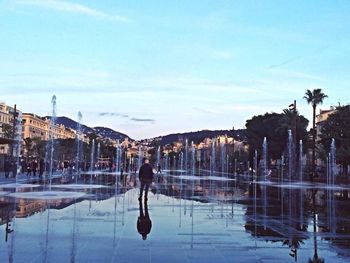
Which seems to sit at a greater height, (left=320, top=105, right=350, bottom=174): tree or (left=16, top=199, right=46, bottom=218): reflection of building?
(left=320, top=105, right=350, bottom=174): tree

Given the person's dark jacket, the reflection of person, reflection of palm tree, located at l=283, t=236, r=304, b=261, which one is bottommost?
reflection of palm tree, located at l=283, t=236, r=304, b=261

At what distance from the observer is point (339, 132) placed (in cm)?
5800

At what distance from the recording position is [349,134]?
183ft

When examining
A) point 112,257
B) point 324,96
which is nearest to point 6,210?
point 112,257

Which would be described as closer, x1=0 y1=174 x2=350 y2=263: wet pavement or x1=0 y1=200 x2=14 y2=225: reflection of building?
x1=0 y1=174 x2=350 y2=263: wet pavement

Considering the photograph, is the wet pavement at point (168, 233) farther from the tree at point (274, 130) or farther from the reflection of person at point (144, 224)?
the tree at point (274, 130)

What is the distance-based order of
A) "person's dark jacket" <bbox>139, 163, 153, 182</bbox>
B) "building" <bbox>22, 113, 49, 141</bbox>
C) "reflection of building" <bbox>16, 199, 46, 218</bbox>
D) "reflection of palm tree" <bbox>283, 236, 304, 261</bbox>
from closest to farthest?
"reflection of palm tree" <bbox>283, 236, 304, 261</bbox>, "reflection of building" <bbox>16, 199, 46, 218</bbox>, "person's dark jacket" <bbox>139, 163, 153, 182</bbox>, "building" <bbox>22, 113, 49, 141</bbox>

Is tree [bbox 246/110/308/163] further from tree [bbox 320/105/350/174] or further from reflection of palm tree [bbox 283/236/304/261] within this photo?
reflection of palm tree [bbox 283/236/304/261]

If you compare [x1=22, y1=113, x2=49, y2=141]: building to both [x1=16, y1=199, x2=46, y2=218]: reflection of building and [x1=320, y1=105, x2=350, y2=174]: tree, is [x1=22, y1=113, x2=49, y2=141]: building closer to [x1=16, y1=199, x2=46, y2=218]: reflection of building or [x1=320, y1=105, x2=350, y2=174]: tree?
[x1=320, y1=105, x2=350, y2=174]: tree

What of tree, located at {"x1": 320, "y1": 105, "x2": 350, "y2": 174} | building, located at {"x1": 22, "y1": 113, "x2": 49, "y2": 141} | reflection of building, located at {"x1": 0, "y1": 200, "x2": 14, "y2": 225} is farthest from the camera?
building, located at {"x1": 22, "y1": 113, "x2": 49, "y2": 141}

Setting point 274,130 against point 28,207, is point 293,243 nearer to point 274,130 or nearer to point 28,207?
point 28,207

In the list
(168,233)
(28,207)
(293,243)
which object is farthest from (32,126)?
(293,243)

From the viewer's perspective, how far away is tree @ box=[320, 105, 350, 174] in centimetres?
5528

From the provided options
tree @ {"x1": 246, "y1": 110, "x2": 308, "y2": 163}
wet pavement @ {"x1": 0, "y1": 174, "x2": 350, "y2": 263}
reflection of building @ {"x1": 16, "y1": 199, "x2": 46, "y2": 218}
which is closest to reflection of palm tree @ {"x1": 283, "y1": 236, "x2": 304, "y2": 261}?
wet pavement @ {"x1": 0, "y1": 174, "x2": 350, "y2": 263}
